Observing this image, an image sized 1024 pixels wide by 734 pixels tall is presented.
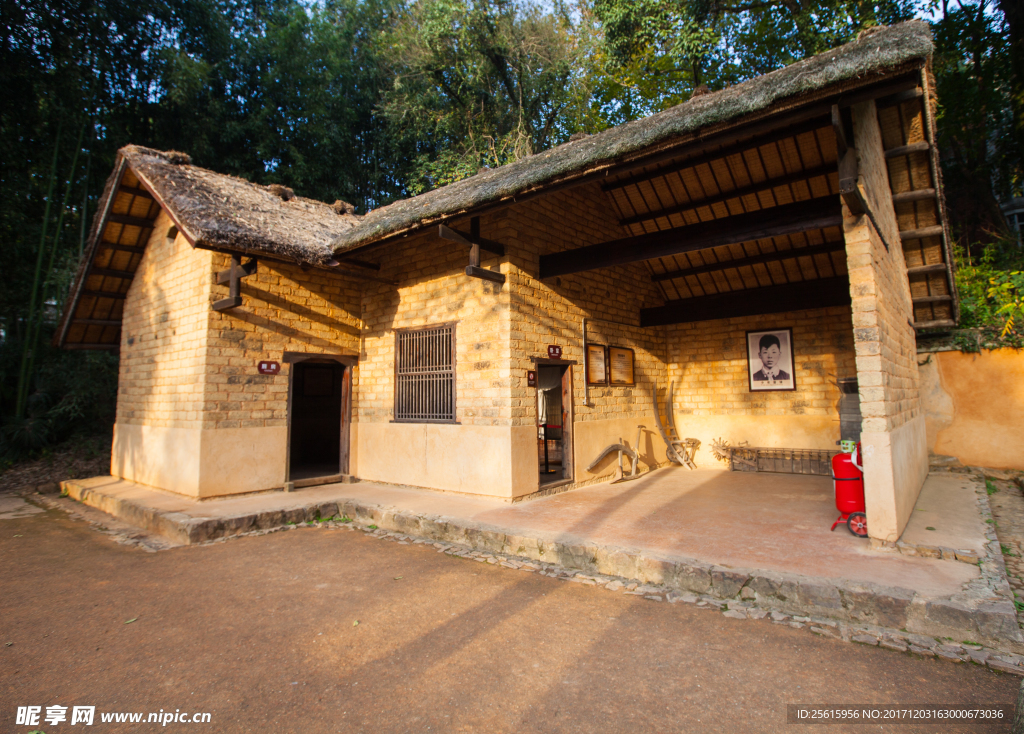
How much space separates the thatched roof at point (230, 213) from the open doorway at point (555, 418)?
3985 mm

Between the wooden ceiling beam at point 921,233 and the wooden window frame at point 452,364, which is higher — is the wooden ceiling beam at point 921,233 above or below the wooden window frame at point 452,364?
above

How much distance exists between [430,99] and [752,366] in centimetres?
1332

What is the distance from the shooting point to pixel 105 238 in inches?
338

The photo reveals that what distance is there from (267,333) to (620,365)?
18.4ft

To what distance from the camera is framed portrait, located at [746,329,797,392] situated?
8711mm

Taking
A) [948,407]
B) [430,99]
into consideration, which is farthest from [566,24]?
[948,407]

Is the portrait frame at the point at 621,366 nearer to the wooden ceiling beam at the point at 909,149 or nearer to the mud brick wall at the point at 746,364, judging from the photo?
the mud brick wall at the point at 746,364

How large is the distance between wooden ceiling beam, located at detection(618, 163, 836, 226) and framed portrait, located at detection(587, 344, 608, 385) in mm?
2389

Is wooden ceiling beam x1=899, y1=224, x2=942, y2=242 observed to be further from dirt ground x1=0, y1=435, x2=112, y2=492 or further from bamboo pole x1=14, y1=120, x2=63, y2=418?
bamboo pole x1=14, y1=120, x2=63, y2=418

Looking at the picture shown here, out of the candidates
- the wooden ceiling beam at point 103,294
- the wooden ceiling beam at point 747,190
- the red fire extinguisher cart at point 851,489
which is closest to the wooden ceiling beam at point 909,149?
the wooden ceiling beam at point 747,190

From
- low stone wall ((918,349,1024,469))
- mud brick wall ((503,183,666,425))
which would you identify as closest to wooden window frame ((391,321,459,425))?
mud brick wall ((503,183,666,425))

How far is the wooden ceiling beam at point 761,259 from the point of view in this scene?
7.67 meters

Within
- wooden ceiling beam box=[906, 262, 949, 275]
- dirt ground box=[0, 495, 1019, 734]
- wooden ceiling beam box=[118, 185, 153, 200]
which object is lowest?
dirt ground box=[0, 495, 1019, 734]

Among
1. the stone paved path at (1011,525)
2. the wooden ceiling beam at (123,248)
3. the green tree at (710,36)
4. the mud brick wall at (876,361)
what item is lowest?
the stone paved path at (1011,525)
